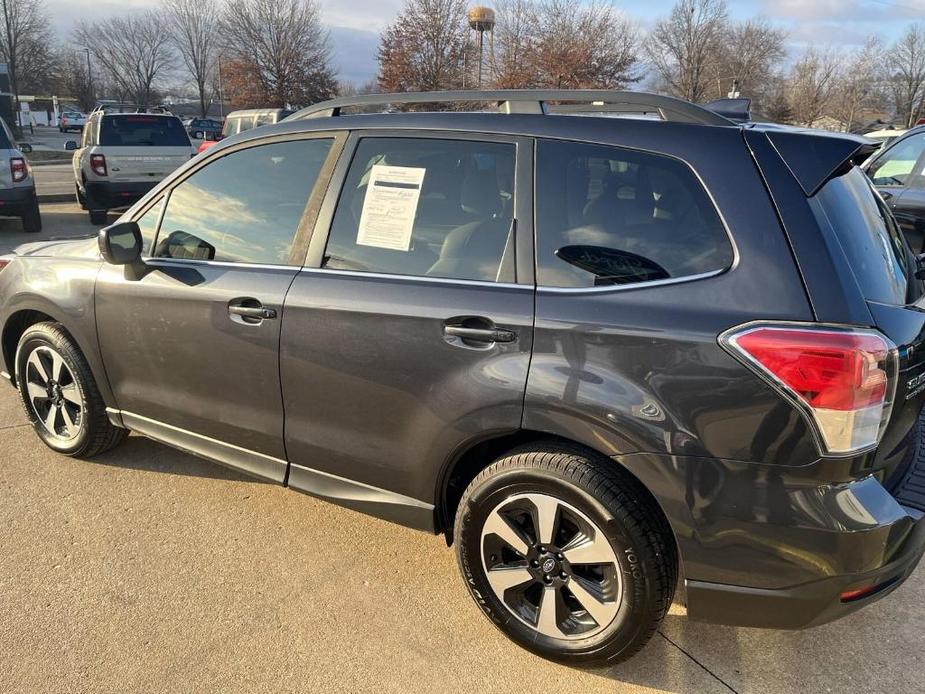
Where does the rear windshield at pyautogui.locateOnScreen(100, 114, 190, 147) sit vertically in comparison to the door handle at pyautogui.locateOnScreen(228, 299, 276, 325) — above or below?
above

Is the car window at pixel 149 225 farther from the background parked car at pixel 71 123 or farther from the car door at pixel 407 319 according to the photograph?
the background parked car at pixel 71 123

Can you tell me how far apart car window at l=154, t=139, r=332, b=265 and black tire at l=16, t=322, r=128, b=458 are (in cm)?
82

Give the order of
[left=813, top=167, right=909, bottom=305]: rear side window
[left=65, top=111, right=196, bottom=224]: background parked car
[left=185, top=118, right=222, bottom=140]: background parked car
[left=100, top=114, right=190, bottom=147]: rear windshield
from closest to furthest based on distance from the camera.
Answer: [left=813, top=167, right=909, bottom=305]: rear side window < [left=65, top=111, right=196, bottom=224]: background parked car < [left=100, top=114, right=190, bottom=147]: rear windshield < [left=185, top=118, right=222, bottom=140]: background parked car

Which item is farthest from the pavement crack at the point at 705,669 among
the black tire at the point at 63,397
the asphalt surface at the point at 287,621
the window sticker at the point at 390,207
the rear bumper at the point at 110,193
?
the rear bumper at the point at 110,193

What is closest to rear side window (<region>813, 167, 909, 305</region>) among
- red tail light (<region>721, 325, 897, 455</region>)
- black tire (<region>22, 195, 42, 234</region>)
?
red tail light (<region>721, 325, 897, 455</region>)

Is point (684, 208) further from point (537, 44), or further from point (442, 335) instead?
point (537, 44)

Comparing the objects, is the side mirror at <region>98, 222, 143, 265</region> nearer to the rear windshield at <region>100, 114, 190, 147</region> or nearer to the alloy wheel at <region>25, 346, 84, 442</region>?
the alloy wheel at <region>25, 346, 84, 442</region>

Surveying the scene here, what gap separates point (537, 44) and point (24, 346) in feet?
95.8

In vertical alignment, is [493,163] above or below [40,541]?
above

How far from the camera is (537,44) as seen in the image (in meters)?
29.3

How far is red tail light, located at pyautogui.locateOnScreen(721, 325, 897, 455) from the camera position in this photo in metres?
1.80

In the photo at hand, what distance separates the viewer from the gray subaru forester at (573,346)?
1.89 m

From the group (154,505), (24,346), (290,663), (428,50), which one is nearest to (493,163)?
(290,663)

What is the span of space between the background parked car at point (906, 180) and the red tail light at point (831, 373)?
13.4 ft
